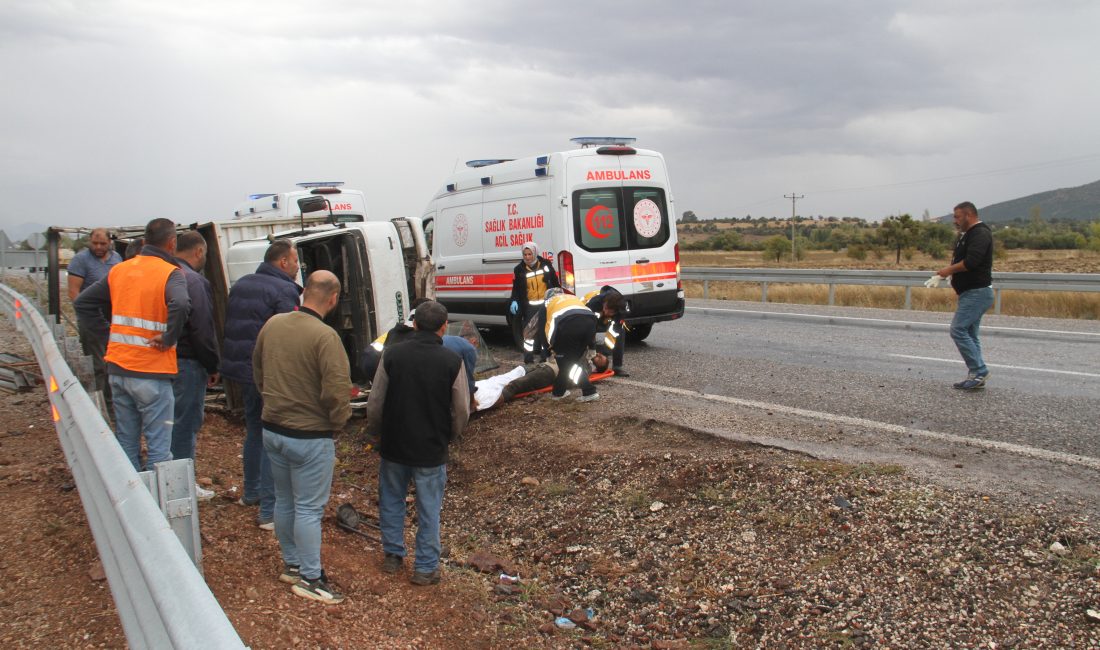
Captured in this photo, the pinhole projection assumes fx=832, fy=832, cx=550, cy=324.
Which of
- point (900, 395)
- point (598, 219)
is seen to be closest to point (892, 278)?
point (598, 219)

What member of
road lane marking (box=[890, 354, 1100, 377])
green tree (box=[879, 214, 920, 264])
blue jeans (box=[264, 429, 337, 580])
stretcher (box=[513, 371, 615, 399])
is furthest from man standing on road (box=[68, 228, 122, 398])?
green tree (box=[879, 214, 920, 264])

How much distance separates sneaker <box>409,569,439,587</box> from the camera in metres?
4.47

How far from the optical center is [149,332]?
480 cm

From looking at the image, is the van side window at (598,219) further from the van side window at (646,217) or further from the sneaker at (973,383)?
the sneaker at (973,383)

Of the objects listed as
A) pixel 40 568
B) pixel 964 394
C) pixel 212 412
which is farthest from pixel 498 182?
pixel 40 568

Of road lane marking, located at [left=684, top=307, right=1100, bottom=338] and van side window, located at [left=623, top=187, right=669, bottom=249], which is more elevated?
van side window, located at [left=623, top=187, right=669, bottom=249]

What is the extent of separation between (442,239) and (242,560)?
8.53 m

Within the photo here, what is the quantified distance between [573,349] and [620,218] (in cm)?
325

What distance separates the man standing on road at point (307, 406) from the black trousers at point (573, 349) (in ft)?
12.0

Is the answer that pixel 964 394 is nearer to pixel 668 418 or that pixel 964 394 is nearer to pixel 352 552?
pixel 668 418

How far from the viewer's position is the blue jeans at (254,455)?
5039 mm

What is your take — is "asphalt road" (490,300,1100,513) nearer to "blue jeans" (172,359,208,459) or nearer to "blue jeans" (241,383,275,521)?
"blue jeans" (241,383,275,521)

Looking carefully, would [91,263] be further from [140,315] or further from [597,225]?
[597,225]

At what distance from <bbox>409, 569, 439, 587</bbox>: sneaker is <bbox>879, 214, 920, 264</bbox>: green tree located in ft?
153
